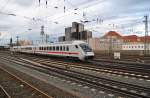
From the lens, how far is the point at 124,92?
11883mm

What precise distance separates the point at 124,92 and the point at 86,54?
58.0ft

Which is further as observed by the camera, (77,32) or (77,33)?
(77,33)

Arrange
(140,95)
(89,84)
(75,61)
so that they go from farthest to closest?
(75,61) → (89,84) → (140,95)

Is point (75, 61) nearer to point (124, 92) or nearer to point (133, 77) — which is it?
point (133, 77)

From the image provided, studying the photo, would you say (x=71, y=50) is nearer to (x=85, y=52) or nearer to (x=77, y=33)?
(x=85, y=52)

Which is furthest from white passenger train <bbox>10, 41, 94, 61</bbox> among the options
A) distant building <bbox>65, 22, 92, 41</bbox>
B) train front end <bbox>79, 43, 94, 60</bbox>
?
distant building <bbox>65, 22, 92, 41</bbox>

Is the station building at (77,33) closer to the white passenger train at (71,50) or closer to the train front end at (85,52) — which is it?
the white passenger train at (71,50)

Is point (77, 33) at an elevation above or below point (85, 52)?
above

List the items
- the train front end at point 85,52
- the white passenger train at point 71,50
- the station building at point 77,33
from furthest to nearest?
the station building at point 77,33, the white passenger train at point 71,50, the train front end at point 85,52

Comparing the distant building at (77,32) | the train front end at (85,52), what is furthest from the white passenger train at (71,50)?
the distant building at (77,32)

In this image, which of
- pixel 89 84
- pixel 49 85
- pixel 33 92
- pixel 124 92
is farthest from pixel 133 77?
pixel 33 92

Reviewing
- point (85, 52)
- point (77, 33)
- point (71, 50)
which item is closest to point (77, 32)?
point (77, 33)

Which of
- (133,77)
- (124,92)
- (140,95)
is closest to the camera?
(140,95)

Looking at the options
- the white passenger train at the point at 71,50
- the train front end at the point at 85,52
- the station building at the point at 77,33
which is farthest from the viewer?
A: the station building at the point at 77,33
